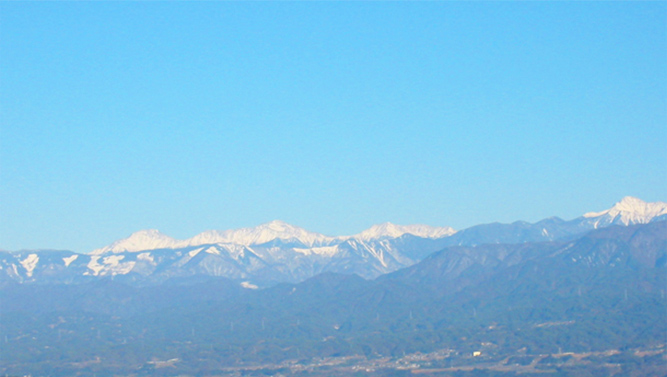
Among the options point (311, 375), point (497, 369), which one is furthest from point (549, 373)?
point (311, 375)

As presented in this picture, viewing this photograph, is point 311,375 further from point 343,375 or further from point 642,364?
point 642,364

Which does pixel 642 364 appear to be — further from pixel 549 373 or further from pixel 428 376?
pixel 428 376

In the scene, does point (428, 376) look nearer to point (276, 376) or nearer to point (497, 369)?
point (497, 369)

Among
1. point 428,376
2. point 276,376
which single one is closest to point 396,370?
point 428,376

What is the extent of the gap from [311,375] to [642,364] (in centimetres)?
6081

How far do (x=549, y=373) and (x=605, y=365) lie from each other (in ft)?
41.8

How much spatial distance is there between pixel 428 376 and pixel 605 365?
3243cm

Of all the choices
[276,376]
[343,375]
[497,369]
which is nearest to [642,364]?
[497,369]

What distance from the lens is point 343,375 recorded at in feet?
641

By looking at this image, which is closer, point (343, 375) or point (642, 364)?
point (642, 364)

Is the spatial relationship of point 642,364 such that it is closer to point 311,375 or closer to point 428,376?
point 428,376

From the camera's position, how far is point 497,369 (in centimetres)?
19275

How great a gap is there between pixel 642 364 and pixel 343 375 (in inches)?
2141

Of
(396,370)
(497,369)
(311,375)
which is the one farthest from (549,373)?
(311,375)
